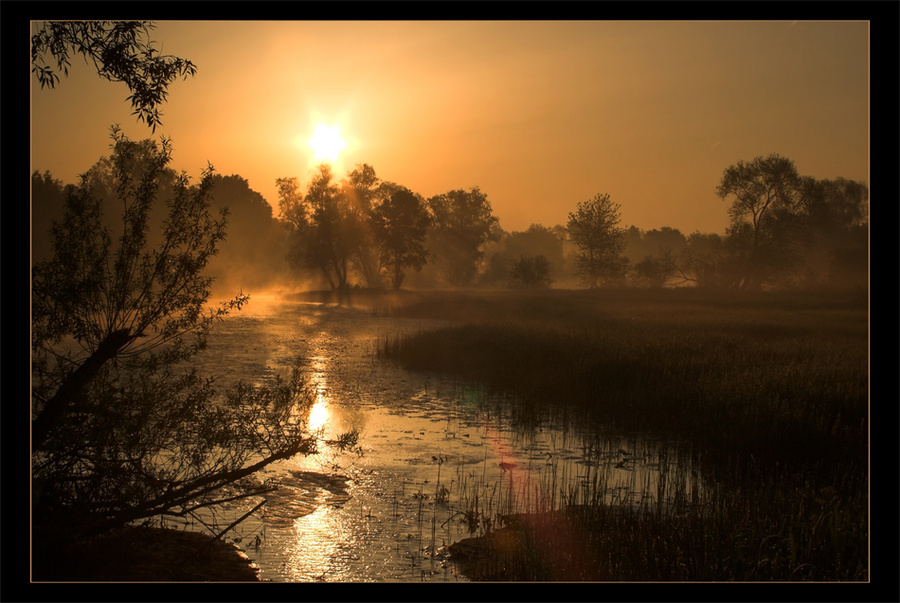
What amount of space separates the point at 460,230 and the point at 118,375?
102738 mm

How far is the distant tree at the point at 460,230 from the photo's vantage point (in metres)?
108

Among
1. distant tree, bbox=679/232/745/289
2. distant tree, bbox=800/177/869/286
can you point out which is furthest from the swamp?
distant tree, bbox=679/232/745/289

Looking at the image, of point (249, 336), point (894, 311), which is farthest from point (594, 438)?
point (249, 336)

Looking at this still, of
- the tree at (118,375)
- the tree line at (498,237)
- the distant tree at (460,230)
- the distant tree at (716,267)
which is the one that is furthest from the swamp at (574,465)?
the distant tree at (460,230)

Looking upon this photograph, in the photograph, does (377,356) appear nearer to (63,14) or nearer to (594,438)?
(594,438)

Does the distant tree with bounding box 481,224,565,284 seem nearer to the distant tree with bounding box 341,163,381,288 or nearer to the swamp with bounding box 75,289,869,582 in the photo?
the distant tree with bounding box 341,163,381,288

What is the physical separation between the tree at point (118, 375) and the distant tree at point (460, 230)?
328ft

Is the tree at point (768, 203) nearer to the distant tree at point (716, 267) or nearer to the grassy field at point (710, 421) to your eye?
the distant tree at point (716, 267)

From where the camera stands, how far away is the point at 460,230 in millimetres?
108750

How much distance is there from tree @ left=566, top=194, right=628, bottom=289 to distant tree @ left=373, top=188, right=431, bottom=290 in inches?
759

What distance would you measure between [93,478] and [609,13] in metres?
7.05

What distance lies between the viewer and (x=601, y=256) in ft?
262

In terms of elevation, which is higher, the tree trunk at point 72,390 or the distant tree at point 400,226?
the distant tree at point 400,226
